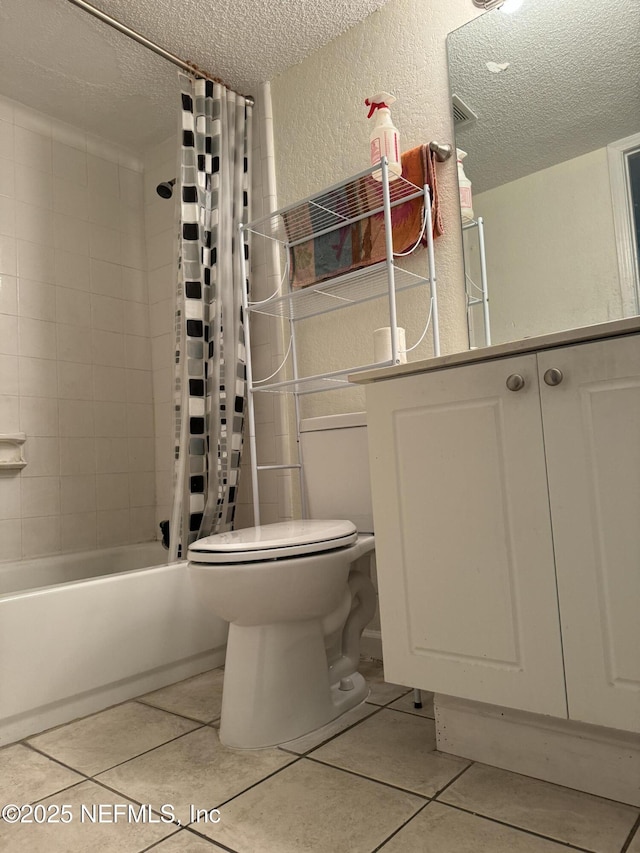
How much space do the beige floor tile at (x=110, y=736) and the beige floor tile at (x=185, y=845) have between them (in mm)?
321

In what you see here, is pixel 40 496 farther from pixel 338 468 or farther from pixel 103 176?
pixel 103 176

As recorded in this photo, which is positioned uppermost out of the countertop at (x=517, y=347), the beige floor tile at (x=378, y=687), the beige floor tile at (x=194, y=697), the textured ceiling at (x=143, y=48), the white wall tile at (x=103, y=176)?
the textured ceiling at (x=143, y=48)

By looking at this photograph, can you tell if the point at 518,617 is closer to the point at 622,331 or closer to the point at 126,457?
the point at 622,331

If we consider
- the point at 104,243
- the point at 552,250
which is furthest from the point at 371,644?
the point at 104,243

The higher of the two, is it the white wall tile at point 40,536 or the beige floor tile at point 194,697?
the white wall tile at point 40,536

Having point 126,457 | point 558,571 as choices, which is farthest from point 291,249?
point 558,571

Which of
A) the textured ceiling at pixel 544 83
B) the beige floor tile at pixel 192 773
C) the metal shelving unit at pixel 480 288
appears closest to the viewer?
the beige floor tile at pixel 192 773

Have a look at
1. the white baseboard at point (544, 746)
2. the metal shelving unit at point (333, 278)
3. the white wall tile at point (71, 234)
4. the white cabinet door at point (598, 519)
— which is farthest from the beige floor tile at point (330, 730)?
the white wall tile at point (71, 234)

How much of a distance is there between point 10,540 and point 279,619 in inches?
55.4

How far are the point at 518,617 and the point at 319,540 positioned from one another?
0.45 meters

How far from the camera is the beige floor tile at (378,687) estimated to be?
5.10 ft

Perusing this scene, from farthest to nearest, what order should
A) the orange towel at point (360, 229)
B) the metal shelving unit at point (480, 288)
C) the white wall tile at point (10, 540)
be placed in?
the white wall tile at point (10, 540), the orange towel at point (360, 229), the metal shelving unit at point (480, 288)

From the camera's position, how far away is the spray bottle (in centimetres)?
181

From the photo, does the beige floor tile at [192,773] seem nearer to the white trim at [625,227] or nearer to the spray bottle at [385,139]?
the white trim at [625,227]
